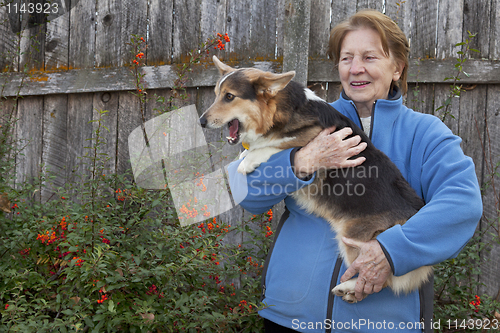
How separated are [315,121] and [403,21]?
5.88 ft

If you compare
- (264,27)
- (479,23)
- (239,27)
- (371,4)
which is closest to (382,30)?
(371,4)

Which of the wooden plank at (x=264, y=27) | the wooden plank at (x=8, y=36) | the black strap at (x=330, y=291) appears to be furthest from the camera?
the wooden plank at (x=8, y=36)

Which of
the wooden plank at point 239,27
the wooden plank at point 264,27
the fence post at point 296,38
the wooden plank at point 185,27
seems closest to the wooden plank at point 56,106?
the wooden plank at point 185,27

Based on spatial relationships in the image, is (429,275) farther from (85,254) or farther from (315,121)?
(85,254)

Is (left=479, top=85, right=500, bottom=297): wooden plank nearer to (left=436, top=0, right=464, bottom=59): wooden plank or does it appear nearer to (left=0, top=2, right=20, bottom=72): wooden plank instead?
(left=436, top=0, right=464, bottom=59): wooden plank

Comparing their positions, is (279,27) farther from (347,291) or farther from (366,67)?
(347,291)

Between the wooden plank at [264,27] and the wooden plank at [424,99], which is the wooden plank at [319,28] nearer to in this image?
the wooden plank at [264,27]

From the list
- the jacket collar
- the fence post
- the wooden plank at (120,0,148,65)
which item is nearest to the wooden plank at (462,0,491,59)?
the fence post

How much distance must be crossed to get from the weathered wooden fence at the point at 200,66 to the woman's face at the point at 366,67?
80 cm

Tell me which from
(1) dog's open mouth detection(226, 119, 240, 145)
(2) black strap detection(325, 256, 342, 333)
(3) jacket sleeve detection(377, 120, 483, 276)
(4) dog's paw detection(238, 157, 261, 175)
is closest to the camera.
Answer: (3) jacket sleeve detection(377, 120, 483, 276)

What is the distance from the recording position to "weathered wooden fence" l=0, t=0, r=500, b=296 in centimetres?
314

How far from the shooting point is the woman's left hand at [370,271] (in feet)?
5.11

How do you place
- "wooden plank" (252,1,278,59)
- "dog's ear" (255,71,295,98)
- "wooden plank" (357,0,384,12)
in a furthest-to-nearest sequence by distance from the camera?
"wooden plank" (252,1,278,59), "wooden plank" (357,0,384,12), "dog's ear" (255,71,295,98)

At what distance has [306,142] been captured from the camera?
211cm
